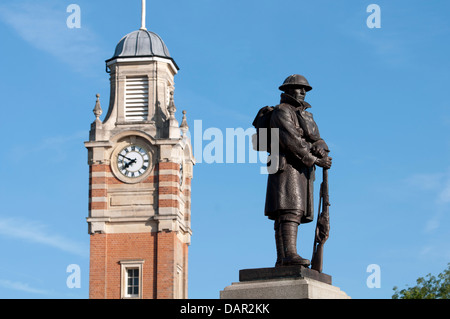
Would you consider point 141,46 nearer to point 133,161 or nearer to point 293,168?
point 133,161

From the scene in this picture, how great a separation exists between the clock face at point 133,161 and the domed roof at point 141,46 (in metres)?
4.91

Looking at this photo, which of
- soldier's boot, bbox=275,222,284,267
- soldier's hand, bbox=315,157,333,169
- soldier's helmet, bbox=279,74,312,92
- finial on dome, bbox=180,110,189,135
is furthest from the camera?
finial on dome, bbox=180,110,189,135

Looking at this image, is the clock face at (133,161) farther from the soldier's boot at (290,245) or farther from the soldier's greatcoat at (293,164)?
the soldier's boot at (290,245)

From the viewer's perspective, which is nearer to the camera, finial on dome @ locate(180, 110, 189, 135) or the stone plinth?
the stone plinth

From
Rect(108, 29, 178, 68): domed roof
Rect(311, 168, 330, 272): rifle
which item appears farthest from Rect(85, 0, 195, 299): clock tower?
Rect(311, 168, 330, 272): rifle

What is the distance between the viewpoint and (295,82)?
15.3 m

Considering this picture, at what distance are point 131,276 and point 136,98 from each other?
954 centimetres

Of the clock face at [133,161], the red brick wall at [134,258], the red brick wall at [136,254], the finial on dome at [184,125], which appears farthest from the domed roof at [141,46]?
the red brick wall at [134,258]

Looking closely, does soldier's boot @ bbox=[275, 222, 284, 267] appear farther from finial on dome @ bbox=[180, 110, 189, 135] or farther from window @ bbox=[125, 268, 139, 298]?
finial on dome @ bbox=[180, 110, 189, 135]

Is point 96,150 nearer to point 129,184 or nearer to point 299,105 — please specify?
point 129,184

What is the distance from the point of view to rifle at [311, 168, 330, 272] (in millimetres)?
14938

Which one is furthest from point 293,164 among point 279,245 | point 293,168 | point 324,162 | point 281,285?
point 281,285

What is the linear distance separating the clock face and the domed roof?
491 cm
